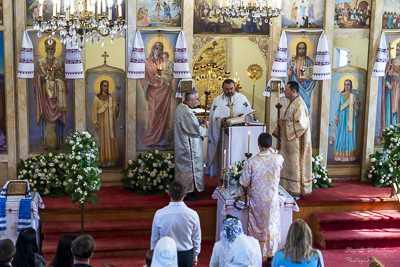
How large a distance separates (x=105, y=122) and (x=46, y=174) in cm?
148

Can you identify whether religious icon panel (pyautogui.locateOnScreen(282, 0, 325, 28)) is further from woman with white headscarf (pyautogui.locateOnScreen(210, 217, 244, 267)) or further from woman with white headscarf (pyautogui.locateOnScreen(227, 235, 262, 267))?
woman with white headscarf (pyautogui.locateOnScreen(227, 235, 262, 267))

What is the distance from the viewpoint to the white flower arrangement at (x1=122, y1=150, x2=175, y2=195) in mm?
11125

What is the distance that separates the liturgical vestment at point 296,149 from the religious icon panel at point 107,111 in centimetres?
308

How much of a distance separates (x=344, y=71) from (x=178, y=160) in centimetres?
391

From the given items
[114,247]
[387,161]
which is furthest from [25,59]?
[387,161]

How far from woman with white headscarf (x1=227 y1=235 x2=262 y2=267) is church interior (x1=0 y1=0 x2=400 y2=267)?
151 inches

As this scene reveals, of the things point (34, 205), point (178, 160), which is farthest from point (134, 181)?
point (34, 205)

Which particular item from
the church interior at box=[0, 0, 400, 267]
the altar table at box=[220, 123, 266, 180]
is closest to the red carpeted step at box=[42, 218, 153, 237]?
the church interior at box=[0, 0, 400, 267]

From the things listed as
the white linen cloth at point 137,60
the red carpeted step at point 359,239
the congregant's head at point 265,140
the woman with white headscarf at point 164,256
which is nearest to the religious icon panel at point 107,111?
the white linen cloth at point 137,60

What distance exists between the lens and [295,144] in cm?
1070

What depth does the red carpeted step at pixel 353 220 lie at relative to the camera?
10.6 metres

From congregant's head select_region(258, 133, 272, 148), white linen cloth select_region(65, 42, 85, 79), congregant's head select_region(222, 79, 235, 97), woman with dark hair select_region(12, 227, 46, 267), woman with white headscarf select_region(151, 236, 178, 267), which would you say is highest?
white linen cloth select_region(65, 42, 85, 79)

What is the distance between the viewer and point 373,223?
10.7 metres

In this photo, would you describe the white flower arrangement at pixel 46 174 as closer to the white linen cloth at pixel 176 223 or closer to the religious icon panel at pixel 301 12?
the white linen cloth at pixel 176 223
